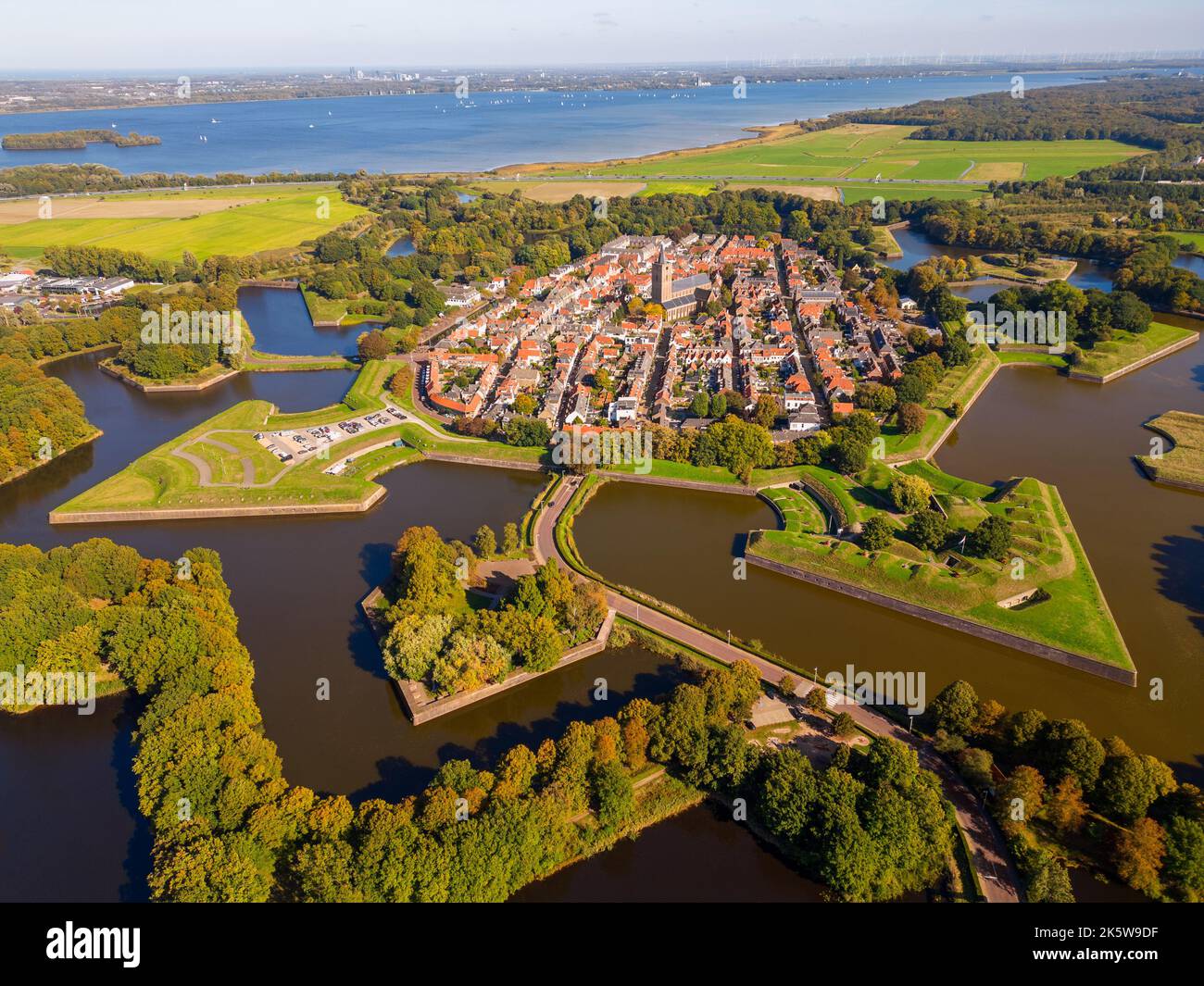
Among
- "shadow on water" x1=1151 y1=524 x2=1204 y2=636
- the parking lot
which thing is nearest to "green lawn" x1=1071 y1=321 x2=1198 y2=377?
"shadow on water" x1=1151 y1=524 x2=1204 y2=636

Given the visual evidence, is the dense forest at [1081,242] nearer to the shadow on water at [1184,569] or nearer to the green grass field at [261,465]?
the shadow on water at [1184,569]

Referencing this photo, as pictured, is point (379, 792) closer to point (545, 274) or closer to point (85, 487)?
point (85, 487)

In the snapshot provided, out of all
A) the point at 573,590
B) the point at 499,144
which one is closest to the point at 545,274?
the point at 573,590

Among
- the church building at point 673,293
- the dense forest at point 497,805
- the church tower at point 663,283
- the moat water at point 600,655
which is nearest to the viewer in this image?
the dense forest at point 497,805

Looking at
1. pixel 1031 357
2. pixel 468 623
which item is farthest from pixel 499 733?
pixel 1031 357

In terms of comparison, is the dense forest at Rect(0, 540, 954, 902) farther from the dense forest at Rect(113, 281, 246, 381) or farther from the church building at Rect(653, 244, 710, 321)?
the church building at Rect(653, 244, 710, 321)

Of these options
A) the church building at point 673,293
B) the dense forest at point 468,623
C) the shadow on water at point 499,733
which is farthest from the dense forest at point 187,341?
the shadow on water at point 499,733
